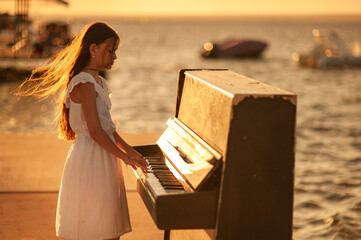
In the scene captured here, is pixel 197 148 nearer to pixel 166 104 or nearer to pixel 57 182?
pixel 57 182

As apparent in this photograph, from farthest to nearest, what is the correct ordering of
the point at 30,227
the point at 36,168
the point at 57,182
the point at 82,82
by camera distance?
the point at 36,168 < the point at 57,182 < the point at 30,227 < the point at 82,82

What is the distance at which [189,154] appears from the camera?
3.71 m

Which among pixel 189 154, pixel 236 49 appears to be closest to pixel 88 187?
pixel 189 154

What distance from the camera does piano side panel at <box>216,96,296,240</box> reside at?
3164 mm

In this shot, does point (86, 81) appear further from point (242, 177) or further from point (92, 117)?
point (242, 177)

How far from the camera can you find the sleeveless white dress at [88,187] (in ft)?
12.2

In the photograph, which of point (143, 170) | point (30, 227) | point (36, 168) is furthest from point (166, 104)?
point (143, 170)

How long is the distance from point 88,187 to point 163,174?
0.51m

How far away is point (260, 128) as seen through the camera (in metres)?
3.17

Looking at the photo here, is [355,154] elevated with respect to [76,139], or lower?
lower

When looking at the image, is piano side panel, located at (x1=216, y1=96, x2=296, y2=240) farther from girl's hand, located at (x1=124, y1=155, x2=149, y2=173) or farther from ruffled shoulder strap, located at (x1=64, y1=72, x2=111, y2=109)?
ruffled shoulder strap, located at (x1=64, y1=72, x2=111, y2=109)

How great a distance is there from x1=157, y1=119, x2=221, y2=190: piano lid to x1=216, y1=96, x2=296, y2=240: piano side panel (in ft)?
0.47

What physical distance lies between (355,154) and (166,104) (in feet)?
33.5

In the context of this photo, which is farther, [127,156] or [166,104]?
[166,104]
